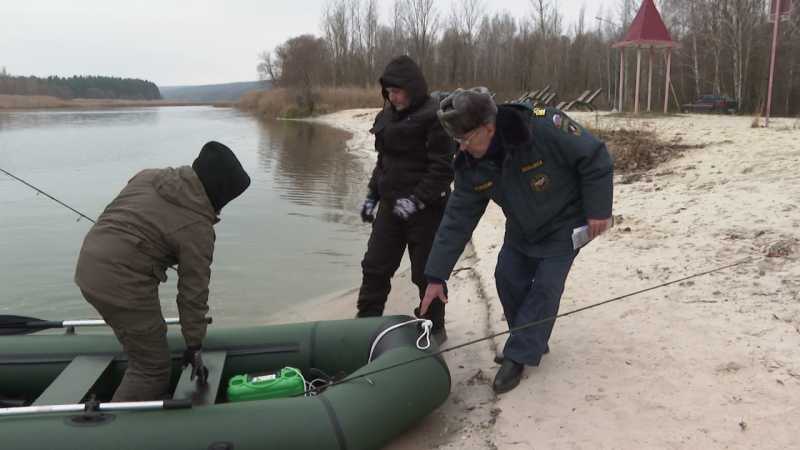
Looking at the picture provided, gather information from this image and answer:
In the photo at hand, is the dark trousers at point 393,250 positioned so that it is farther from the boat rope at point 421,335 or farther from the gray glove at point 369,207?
the boat rope at point 421,335

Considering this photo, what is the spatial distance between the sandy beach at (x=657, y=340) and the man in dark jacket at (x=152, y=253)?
114cm

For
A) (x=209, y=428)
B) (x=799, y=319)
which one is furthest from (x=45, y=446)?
(x=799, y=319)

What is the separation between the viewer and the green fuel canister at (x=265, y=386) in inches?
112

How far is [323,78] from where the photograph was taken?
45219 millimetres

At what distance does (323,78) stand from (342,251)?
39414 millimetres

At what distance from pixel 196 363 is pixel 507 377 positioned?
1.44m

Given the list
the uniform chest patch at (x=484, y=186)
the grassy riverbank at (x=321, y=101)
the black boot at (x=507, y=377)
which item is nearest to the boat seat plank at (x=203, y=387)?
the black boot at (x=507, y=377)

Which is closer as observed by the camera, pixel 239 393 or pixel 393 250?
pixel 239 393

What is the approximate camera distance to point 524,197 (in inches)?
116

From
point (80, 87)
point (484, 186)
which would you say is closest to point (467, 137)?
point (484, 186)

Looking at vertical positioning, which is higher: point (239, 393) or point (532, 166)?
point (532, 166)

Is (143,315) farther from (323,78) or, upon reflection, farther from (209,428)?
(323,78)

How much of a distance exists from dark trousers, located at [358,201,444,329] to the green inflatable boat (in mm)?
507

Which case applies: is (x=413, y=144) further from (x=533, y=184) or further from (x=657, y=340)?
(x=657, y=340)
